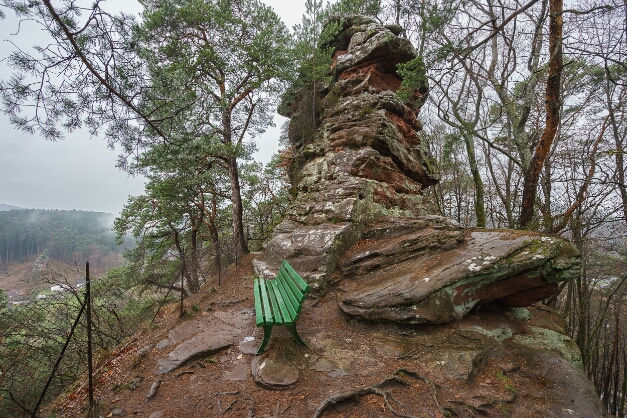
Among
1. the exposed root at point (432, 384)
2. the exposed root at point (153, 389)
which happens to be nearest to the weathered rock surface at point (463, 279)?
the exposed root at point (432, 384)

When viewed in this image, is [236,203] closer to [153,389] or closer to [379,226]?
[379,226]

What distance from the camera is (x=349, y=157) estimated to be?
7.79 metres

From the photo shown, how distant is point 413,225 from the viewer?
6.10 m

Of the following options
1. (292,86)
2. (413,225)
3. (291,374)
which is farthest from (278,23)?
(291,374)

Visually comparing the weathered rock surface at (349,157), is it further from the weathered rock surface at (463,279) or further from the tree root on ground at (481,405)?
the tree root on ground at (481,405)

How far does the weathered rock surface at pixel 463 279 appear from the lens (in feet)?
13.6

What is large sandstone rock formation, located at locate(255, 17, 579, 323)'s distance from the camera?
429 cm

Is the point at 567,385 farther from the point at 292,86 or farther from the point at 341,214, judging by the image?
the point at 292,86

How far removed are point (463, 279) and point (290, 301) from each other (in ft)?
9.07

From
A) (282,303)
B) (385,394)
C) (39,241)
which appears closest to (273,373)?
(282,303)

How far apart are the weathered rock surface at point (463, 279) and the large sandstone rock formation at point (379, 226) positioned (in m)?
0.02

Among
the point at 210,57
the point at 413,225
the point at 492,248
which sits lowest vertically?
the point at 492,248

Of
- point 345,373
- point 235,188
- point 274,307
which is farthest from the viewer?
point 235,188

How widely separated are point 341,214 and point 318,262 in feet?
5.06
